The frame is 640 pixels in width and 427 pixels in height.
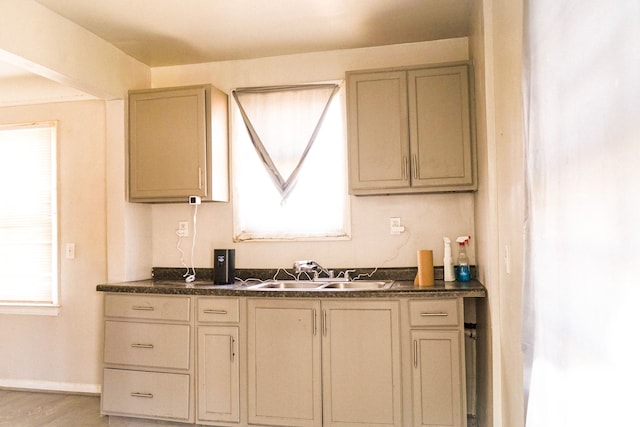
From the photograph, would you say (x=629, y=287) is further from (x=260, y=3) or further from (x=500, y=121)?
(x=260, y=3)

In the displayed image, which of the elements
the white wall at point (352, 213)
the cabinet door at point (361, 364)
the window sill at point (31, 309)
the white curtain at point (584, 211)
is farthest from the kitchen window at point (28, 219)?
the white curtain at point (584, 211)

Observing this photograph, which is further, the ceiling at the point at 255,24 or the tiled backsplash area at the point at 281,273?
the tiled backsplash area at the point at 281,273

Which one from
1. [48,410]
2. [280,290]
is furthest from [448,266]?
[48,410]

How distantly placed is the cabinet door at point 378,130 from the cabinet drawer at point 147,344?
4.92 feet

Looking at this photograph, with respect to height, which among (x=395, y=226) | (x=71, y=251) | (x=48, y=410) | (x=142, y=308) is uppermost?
(x=395, y=226)

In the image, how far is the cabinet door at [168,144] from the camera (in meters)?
3.35

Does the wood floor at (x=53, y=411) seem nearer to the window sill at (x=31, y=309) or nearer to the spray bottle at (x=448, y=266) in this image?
the window sill at (x=31, y=309)

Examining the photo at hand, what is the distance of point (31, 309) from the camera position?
391 centimetres

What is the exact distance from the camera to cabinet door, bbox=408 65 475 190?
300cm

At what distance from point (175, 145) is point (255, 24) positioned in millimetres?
1010

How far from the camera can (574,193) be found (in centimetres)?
102

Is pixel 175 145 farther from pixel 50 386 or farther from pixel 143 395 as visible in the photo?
pixel 50 386

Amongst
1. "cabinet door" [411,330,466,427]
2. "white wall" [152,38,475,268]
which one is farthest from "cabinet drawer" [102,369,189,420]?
"cabinet door" [411,330,466,427]

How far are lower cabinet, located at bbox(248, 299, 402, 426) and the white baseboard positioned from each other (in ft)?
5.53
